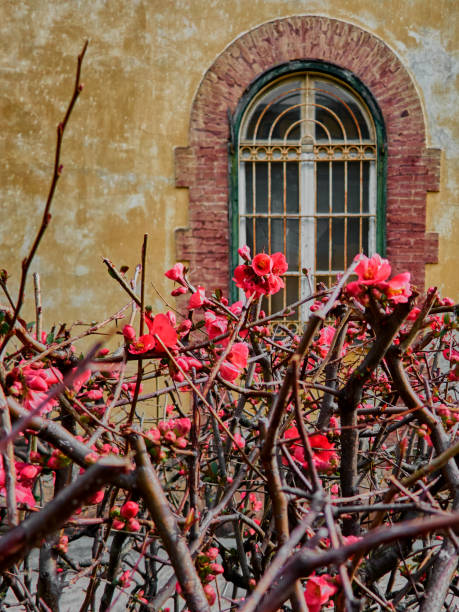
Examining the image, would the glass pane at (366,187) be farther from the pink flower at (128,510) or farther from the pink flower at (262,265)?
the pink flower at (128,510)

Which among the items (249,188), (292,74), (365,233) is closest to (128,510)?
(249,188)

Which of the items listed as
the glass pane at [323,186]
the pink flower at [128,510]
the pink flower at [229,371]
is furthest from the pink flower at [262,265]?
the glass pane at [323,186]

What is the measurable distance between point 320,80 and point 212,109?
1035 millimetres

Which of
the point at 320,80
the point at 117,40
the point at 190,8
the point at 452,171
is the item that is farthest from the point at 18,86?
the point at 452,171

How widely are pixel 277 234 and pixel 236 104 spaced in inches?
47.7

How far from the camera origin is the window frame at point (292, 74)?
5.05 m

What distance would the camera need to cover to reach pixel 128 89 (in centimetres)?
506

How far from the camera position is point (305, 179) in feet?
17.2

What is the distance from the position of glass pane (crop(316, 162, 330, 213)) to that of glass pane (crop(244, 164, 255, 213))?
612mm

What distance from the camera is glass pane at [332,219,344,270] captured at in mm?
5242

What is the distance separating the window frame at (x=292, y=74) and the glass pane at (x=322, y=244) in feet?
1.51

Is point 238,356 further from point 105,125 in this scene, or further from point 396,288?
point 105,125

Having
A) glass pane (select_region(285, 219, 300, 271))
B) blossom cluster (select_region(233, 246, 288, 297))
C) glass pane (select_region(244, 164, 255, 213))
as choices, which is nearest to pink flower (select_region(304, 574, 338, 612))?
blossom cluster (select_region(233, 246, 288, 297))

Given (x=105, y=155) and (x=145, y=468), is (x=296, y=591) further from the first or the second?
(x=105, y=155)
